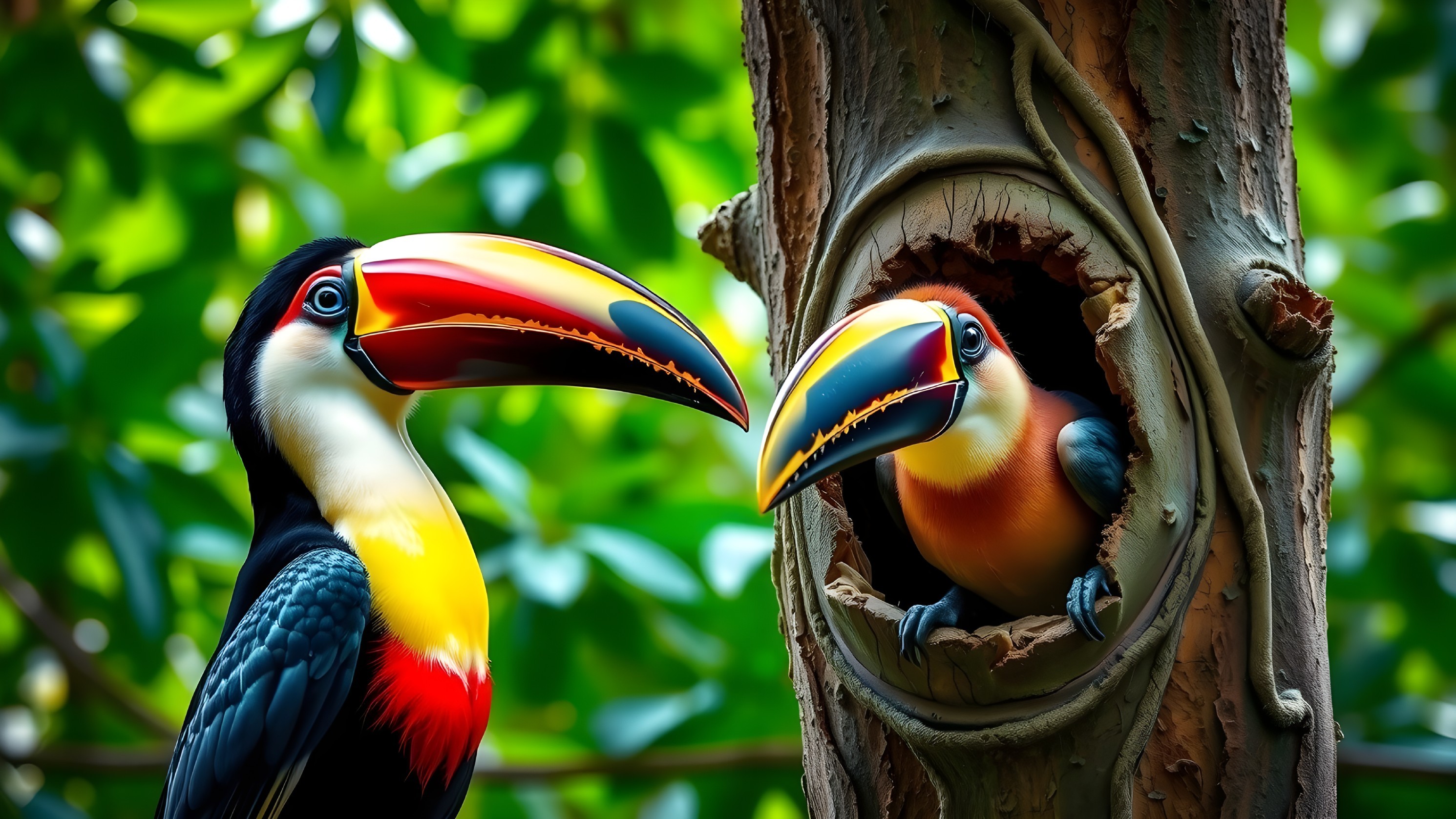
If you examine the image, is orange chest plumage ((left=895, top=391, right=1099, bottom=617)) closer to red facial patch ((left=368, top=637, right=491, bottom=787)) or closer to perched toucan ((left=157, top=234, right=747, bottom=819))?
perched toucan ((left=157, top=234, right=747, bottom=819))

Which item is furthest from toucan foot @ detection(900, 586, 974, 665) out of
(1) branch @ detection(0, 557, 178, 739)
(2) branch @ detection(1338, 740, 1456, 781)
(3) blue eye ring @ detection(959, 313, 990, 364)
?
(1) branch @ detection(0, 557, 178, 739)

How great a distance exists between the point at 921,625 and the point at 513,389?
2.34m

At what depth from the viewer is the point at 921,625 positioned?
134 cm

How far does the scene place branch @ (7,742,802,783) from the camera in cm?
255

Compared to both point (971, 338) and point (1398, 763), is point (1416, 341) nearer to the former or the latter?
point (1398, 763)

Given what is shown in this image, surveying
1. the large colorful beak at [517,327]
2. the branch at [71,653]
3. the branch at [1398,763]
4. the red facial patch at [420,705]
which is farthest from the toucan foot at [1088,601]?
the branch at [71,653]

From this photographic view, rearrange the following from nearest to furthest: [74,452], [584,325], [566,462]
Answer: [584,325], [74,452], [566,462]

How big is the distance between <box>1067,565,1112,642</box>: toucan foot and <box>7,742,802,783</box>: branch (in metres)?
1.35

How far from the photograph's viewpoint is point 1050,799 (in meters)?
1.32

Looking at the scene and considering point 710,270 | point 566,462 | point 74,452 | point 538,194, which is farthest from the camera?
point 710,270

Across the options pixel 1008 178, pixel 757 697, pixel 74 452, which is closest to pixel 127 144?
pixel 74 452

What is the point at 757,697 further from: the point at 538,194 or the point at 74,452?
the point at 74,452

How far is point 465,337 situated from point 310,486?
0.99ft

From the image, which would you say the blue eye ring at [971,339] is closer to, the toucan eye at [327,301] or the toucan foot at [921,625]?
the toucan foot at [921,625]
